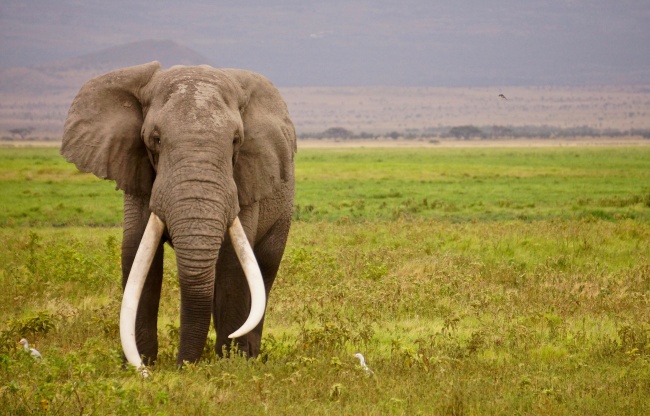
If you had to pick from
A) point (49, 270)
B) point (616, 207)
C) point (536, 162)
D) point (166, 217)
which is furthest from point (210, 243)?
point (536, 162)

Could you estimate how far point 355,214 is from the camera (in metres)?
25.6

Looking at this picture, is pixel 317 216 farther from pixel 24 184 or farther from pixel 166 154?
pixel 166 154

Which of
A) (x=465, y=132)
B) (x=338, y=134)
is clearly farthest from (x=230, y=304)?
(x=338, y=134)

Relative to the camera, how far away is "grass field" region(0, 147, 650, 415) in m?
7.74

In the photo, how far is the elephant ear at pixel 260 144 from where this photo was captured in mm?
8727

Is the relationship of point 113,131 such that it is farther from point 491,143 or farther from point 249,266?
point 491,143

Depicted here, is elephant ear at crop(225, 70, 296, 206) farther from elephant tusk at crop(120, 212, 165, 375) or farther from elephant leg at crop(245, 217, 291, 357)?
elephant tusk at crop(120, 212, 165, 375)

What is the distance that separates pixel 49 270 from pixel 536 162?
151 ft

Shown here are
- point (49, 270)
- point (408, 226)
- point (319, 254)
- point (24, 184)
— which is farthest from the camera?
point (24, 184)

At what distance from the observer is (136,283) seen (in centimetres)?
793

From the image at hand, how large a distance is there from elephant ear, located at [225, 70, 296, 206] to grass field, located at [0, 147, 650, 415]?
1447mm

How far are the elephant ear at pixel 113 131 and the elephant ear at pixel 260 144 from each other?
770 mm

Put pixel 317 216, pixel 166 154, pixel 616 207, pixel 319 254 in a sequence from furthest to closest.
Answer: pixel 616 207 → pixel 317 216 → pixel 319 254 → pixel 166 154

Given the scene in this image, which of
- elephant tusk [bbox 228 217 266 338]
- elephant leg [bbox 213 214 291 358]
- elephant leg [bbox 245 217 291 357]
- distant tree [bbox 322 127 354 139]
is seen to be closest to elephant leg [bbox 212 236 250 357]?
elephant leg [bbox 213 214 291 358]
